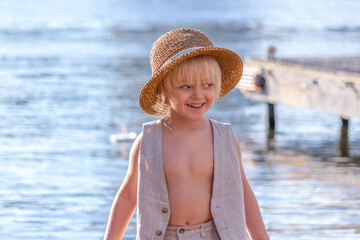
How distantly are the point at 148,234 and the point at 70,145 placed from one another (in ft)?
39.5

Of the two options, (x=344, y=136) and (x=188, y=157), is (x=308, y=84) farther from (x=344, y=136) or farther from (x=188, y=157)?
(x=188, y=157)

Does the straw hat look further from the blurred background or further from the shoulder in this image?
the blurred background

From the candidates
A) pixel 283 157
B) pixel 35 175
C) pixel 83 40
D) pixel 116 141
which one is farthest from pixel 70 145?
pixel 83 40

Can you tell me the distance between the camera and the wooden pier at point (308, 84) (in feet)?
41.4

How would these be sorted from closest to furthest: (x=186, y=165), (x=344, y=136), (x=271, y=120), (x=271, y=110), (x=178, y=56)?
(x=178, y=56)
(x=186, y=165)
(x=344, y=136)
(x=271, y=110)
(x=271, y=120)

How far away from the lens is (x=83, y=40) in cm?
4700

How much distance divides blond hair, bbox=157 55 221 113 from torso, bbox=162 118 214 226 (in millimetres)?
233

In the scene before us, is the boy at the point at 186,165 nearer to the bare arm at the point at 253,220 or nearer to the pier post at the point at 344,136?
the bare arm at the point at 253,220

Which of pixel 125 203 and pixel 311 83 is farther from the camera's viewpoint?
pixel 311 83

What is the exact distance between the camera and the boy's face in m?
3.21

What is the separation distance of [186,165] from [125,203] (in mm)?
308

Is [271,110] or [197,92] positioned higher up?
[197,92]

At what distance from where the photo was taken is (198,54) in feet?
10.4

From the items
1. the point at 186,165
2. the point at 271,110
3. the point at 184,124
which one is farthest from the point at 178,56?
the point at 271,110
